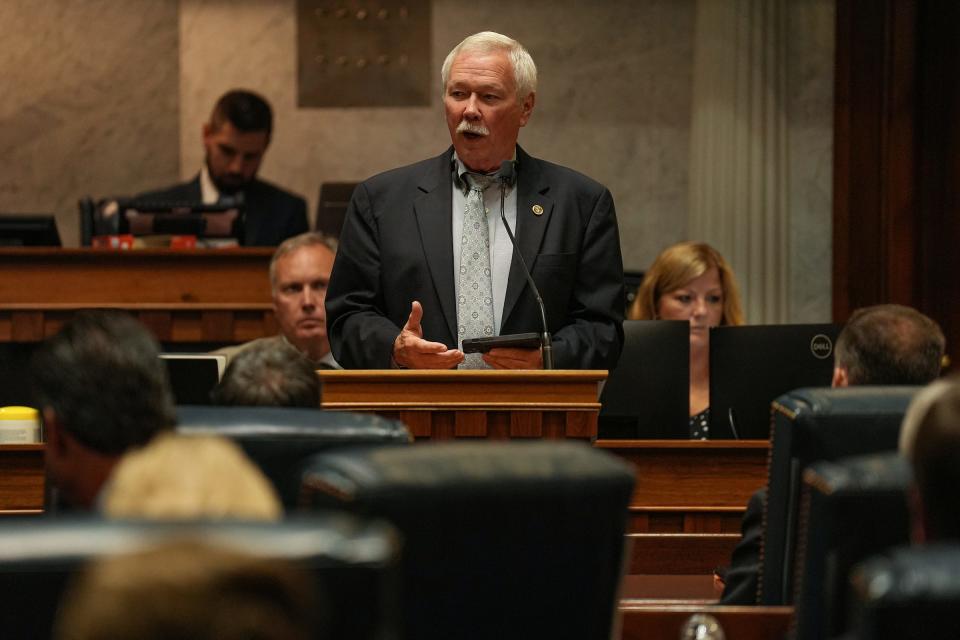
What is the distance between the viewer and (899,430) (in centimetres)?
241

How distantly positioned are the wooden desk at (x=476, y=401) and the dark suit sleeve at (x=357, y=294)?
0.45m

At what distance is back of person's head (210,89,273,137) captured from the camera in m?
7.39

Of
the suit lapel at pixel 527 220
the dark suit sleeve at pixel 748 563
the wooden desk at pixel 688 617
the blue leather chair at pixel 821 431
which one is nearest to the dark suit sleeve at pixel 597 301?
the suit lapel at pixel 527 220

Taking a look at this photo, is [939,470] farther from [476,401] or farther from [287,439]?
[476,401]

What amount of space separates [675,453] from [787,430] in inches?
61.7

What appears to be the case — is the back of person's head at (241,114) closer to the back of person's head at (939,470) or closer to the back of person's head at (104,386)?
the back of person's head at (104,386)

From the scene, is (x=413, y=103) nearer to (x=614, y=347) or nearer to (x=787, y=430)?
(x=614, y=347)

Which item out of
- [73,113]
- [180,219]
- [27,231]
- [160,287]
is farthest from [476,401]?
[73,113]

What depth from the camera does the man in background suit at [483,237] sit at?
3762 mm

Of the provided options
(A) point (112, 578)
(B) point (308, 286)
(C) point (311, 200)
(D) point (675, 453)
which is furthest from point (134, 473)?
(C) point (311, 200)

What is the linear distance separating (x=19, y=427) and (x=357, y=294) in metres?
0.86

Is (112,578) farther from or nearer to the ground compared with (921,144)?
nearer to the ground

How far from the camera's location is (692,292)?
5.33 metres

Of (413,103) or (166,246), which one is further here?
(413,103)
